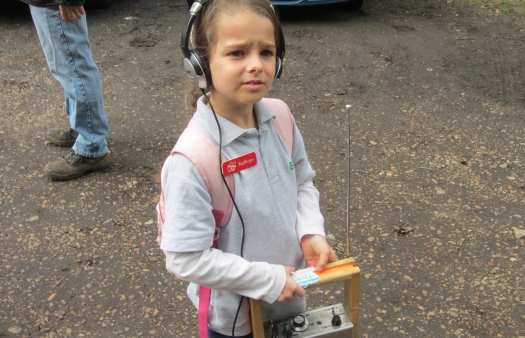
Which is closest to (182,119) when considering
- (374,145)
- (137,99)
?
(137,99)

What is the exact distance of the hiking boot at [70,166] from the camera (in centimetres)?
386

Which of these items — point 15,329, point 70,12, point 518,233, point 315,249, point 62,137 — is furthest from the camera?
point 62,137

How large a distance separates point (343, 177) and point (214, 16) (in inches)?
97.7

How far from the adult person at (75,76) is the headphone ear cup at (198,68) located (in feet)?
6.96

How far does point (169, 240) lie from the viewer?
4.94ft

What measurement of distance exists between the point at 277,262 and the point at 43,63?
4.63 meters

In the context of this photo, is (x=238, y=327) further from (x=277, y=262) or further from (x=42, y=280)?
(x=42, y=280)

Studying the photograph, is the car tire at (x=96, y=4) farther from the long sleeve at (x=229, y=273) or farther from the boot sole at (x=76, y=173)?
the long sleeve at (x=229, y=273)

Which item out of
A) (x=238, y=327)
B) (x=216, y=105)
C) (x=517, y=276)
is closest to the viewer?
(x=216, y=105)

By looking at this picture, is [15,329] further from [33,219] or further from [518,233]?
[518,233]

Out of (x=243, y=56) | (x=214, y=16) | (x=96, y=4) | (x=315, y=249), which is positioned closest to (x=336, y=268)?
(x=315, y=249)

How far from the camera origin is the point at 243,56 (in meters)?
1.55

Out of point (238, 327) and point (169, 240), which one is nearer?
point (169, 240)

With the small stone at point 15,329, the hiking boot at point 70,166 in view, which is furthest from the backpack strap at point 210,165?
the hiking boot at point 70,166
